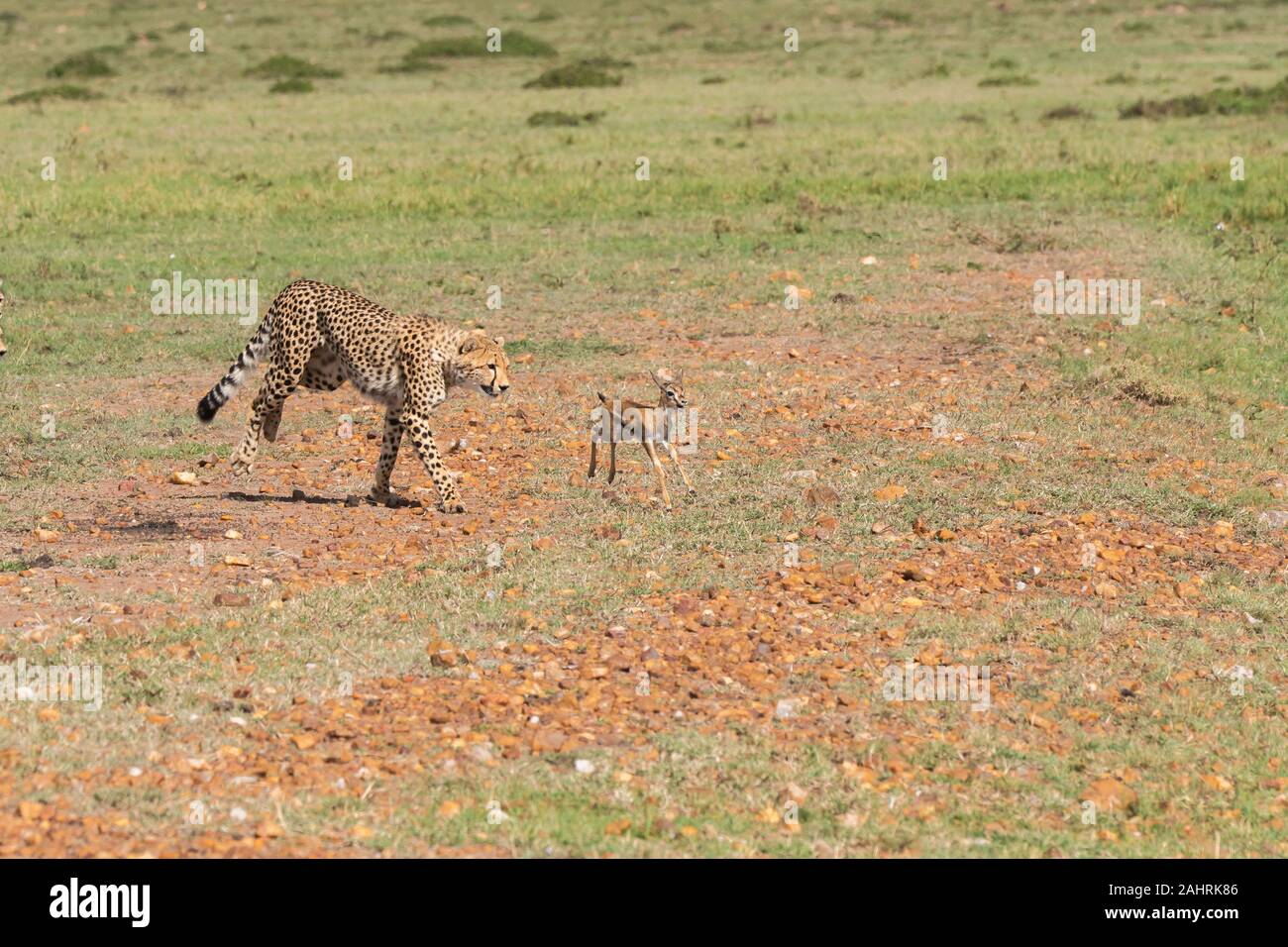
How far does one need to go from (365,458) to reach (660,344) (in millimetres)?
4091

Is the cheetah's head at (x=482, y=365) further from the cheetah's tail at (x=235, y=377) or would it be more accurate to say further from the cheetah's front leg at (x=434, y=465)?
the cheetah's tail at (x=235, y=377)

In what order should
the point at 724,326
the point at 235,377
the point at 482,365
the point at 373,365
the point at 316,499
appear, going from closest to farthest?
1. the point at 482,365
2. the point at 373,365
3. the point at 316,499
4. the point at 235,377
5. the point at 724,326

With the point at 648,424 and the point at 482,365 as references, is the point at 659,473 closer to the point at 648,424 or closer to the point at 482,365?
the point at 648,424

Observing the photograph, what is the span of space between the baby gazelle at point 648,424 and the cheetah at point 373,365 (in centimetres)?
67

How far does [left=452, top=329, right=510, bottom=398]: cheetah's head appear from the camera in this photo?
439 inches

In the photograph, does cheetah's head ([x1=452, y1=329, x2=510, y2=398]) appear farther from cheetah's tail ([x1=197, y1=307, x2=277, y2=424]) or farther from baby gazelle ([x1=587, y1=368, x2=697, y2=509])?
cheetah's tail ([x1=197, y1=307, x2=277, y2=424])

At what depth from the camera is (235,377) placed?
39.8 ft

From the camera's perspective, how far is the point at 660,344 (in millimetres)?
16125

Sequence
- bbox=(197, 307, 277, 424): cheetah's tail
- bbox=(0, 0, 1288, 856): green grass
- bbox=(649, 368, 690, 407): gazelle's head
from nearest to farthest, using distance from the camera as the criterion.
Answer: bbox=(0, 0, 1288, 856): green grass, bbox=(649, 368, 690, 407): gazelle's head, bbox=(197, 307, 277, 424): cheetah's tail

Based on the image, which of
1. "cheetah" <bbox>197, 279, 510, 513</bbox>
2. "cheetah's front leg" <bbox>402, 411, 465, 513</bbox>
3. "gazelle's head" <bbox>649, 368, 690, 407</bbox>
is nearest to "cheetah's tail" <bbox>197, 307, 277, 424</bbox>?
"cheetah" <bbox>197, 279, 510, 513</bbox>

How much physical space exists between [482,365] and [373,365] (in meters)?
0.82

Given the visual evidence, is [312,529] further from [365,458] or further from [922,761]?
[922,761]

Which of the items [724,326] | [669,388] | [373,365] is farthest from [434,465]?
[724,326]

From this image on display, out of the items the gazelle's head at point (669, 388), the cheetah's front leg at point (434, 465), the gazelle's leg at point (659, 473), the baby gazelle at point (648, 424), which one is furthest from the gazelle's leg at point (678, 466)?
the cheetah's front leg at point (434, 465)
